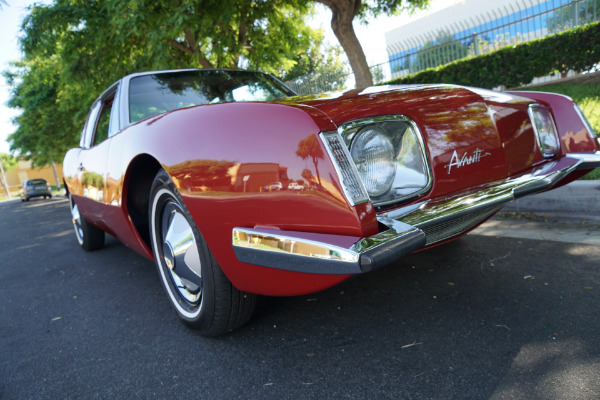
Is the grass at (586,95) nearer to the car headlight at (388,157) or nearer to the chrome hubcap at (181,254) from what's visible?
the car headlight at (388,157)

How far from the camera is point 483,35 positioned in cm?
994

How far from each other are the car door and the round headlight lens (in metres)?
1.87

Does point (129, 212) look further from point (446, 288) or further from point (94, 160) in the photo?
point (446, 288)

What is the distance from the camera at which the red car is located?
1.51 metres

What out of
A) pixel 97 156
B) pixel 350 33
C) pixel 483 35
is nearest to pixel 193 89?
pixel 97 156

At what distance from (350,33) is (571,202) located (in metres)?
5.45

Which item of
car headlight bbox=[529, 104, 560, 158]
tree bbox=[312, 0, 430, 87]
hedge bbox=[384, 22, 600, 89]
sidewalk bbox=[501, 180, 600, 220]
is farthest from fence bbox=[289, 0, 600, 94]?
car headlight bbox=[529, 104, 560, 158]

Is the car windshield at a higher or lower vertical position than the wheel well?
higher

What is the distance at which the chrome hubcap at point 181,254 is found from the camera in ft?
6.88

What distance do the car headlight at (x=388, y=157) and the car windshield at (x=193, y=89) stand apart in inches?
54.2

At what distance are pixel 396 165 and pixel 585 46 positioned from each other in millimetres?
7817

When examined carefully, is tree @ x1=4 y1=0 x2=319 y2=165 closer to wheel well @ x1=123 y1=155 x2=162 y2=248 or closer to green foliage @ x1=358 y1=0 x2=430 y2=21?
green foliage @ x1=358 y1=0 x2=430 y2=21

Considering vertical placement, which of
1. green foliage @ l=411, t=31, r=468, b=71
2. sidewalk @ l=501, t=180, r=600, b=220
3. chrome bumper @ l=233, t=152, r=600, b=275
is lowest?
sidewalk @ l=501, t=180, r=600, b=220

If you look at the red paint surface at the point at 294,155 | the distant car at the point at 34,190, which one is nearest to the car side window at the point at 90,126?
the red paint surface at the point at 294,155
